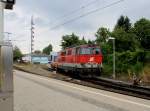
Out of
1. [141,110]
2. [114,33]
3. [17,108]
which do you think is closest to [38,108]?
[17,108]

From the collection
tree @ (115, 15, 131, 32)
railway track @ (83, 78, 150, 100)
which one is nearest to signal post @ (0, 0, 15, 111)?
railway track @ (83, 78, 150, 100)

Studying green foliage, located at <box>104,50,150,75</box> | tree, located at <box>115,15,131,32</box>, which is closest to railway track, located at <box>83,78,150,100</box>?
green foliage, located at <box>104,50,150,75</box>

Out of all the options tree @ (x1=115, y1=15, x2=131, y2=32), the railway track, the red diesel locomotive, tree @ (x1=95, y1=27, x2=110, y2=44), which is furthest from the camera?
tree @ (x1=115, y1=15, x2=131, y2=32)

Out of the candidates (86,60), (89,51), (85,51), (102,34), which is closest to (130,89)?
(86,60)

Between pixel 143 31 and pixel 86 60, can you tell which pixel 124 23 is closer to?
pixel 143 31

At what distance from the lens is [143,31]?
85.0 m

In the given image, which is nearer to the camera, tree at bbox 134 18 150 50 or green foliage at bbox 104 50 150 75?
green foliage at bbox 104 50 150 75

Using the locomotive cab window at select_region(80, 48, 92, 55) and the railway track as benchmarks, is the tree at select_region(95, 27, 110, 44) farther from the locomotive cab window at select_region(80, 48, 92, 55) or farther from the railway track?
the railway track

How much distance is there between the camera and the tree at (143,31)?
82312mm

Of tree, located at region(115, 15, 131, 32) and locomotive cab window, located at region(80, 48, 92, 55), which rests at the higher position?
tree, located at region(115, 15, 131, 32)

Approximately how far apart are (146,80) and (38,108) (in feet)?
63.2

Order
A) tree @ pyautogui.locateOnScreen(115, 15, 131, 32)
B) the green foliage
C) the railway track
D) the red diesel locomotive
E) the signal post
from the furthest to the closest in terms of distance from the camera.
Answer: tree @ pyautogui.locateOnScreen(115, 15, 131, 32)
the red diesel locomotive
the green foliage
the railway track
the signal post

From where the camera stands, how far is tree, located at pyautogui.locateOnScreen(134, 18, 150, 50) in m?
82.3

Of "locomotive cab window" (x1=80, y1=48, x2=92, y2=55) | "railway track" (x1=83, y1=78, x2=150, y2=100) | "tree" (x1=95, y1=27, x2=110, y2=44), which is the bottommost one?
"railway track" (x1=83, y1=78, x2=150, y2=100)
